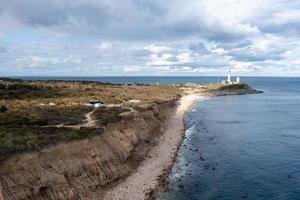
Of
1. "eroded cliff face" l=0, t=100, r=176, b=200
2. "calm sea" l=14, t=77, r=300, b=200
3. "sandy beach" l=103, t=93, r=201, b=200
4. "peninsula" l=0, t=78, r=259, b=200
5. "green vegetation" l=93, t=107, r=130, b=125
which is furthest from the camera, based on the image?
"green vegetation" l=93, t=107, r=130, b=125

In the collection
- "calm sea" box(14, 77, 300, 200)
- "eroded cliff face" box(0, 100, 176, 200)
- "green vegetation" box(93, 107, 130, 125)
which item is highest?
"green vegetation" box(93, 107, 130, 125)

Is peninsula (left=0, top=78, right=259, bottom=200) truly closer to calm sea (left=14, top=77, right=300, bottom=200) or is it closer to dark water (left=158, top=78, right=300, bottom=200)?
calm sea (left=14, top=77, right=300, bottom=200)

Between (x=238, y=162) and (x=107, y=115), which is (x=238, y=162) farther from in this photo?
(x=107, y=115)

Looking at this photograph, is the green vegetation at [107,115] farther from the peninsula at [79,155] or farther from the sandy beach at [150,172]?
the sandy beach at [150,172]

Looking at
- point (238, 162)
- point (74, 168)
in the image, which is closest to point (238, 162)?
point (238, 162)

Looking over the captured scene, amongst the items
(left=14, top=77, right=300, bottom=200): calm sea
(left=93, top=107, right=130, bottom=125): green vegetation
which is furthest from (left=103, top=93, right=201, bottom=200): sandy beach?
(left=93, top=107, right=130, bottom=125): green vegetation

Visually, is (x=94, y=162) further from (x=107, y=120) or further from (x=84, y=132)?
(x=107, y=120)

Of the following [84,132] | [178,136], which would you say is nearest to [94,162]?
[84,132]
